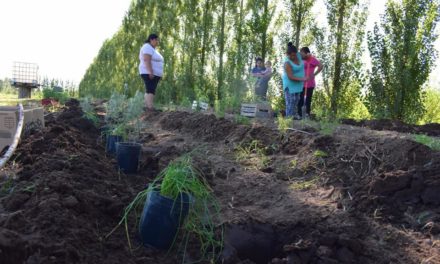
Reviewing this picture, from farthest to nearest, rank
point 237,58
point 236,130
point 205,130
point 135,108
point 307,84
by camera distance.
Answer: point 237,58, point 307,84, point 205,130, point 236,130, point 135,108

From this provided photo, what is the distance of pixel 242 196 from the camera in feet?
14.1

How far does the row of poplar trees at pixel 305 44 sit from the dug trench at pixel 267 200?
16.5ft

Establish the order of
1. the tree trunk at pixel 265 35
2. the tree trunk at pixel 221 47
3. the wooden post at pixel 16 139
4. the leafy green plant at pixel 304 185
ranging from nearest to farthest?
the wooden post at pixel 16 139 < the leafy green plant at pixel 304 185 < the tree trunk at pixel 265 35 < the tree trunk at pixel 221 47

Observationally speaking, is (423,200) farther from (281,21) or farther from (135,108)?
(281,21)

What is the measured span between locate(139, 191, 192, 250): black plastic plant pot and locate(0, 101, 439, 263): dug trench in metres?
0.08

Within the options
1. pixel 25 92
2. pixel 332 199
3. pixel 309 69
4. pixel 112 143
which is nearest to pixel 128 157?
pixel 112 143

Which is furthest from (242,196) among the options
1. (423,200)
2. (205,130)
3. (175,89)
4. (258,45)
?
(175,89)

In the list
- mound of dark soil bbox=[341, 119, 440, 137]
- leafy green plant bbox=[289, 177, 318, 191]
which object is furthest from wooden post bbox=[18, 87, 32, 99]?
leafy green plant bbox=[289, 177, 318, 191]

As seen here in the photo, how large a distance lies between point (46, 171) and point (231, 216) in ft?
5.12

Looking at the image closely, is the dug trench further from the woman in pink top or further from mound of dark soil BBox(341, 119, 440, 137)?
the woman in pink top

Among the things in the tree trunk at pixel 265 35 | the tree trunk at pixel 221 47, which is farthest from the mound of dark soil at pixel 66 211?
the tree trunk at pixel 221 47

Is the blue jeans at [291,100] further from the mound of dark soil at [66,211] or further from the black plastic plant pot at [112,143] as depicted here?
the mound of dark soil at [66,211]

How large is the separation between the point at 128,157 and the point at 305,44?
28.7ft

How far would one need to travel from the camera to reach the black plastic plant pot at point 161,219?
2.93m
